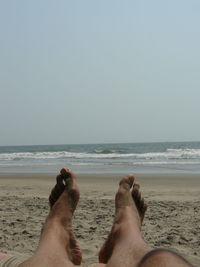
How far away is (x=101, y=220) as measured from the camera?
4043 millimetres

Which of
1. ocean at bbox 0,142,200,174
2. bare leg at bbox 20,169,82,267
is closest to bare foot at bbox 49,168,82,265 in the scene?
bare leg at bbox 20,169,82,267

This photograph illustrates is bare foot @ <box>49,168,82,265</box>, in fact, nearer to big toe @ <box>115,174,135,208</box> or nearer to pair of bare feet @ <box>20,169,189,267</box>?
pair of bare feet @ <box>20,169,189,267</box>

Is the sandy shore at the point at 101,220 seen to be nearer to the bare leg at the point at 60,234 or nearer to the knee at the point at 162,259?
the bare leg at the point at 60,234

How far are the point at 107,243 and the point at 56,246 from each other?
0.35 metres

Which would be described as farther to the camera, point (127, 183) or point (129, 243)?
point (127, 183)

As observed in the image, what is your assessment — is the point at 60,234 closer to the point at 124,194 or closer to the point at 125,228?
the point at 125,228

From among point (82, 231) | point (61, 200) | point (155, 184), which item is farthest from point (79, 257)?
point (155, 184)

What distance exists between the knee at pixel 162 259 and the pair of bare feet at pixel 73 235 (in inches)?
1.0

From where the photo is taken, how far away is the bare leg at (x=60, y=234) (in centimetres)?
177

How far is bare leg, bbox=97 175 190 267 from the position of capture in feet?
4.64

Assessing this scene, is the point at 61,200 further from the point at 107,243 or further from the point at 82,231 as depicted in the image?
the point at 82,231

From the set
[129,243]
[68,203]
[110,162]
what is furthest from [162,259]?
[110,162]

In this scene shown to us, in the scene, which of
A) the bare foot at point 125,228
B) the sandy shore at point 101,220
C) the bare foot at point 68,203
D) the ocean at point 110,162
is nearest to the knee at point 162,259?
the bare foot at point 125,228

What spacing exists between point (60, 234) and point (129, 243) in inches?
19.3
